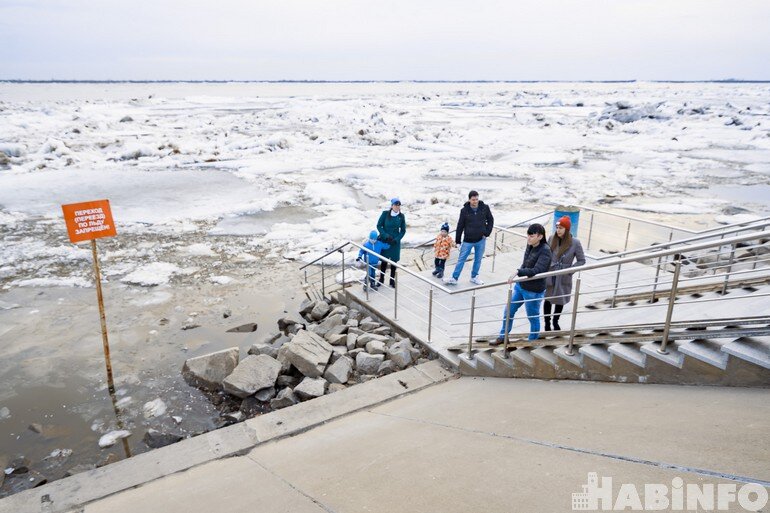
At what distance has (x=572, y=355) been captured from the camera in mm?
5125

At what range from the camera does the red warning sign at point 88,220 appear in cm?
664

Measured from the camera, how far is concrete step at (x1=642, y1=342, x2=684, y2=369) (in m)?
4.10

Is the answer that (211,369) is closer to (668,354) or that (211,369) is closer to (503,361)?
(503,361)

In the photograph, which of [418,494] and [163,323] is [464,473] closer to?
[418,494]

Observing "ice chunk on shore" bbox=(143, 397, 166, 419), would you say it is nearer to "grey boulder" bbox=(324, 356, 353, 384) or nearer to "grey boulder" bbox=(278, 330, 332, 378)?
"grey boulder" bbox=(278, 330, 332, 378)


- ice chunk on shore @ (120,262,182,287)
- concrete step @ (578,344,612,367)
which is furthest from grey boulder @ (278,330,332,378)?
ice chunk on shore @ (120,262,182,287)

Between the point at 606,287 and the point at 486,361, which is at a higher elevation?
the point at 606,287

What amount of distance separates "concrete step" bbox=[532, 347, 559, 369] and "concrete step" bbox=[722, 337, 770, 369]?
1.71 metres

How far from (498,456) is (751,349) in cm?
212

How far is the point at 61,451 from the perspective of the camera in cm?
580

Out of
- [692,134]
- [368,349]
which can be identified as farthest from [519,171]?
[692,134]

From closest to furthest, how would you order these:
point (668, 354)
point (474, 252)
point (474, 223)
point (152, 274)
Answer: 1. point (668, 354)
2. point (474, 223)
3. point (474, 252)
4. point (152, 274)

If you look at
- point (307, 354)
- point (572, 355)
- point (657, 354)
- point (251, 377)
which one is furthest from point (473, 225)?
point (657, 354)

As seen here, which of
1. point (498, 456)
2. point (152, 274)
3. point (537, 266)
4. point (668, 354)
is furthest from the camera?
point (152, 274)
